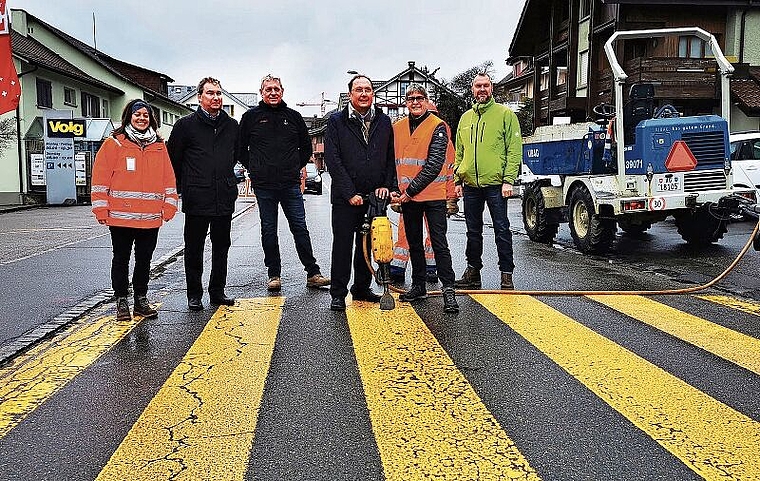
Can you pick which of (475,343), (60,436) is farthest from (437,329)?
(60,436)

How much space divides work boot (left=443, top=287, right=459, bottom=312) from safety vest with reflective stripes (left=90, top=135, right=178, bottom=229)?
2432 millimetres

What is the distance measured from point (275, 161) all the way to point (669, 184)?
5511 millimetres

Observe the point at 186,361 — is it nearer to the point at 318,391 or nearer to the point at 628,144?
the point at 318,391

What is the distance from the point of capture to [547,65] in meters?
39.0

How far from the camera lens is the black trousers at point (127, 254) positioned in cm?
643

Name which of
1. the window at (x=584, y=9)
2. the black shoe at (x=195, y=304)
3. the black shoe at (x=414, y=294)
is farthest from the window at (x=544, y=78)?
the black shoe at (x=195, y=304)

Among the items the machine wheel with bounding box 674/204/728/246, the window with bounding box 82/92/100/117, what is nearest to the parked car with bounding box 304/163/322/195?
the window with bounding box 82/92/100/117

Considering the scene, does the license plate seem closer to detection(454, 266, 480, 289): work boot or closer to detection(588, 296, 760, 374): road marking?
detection(588, 296, 760, 374): road marking

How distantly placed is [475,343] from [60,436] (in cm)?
284

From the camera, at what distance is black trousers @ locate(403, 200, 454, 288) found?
6867mm

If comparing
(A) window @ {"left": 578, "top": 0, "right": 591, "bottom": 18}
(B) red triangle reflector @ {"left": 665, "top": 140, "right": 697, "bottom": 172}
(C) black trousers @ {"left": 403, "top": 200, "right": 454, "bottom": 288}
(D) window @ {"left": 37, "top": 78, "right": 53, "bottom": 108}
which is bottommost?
(C) black trousers @ {"left": 403, "top": 200, "right": 454, "bottom": 288}

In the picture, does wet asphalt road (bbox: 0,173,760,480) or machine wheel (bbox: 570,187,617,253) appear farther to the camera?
machine wheel (bbox: 570,187,617,253)

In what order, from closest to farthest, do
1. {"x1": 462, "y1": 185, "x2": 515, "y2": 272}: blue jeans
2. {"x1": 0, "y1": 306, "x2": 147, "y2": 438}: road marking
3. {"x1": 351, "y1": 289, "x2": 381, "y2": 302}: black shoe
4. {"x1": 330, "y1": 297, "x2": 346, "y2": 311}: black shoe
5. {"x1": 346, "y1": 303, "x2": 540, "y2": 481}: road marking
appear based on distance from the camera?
{"x1": 346, "y1": 303, "x2": 540, "y2": 481}: road marking → {"x1": 0, "y1": 306, "x2": 147, "y2": 438}: road marking → {"x1": 330, "y1": 297, "x2": 346, "y2": 311}: black shoe → {"x1": 351, "y1": 289, "x2": 381, "y2": 302}: black shoe → {"x1": 462, "y1": 185, "x2": 515, "y2": 272}: blue jeans

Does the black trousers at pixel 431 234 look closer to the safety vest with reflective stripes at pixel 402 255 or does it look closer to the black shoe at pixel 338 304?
the black shoe at pixel 338 304
